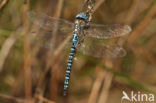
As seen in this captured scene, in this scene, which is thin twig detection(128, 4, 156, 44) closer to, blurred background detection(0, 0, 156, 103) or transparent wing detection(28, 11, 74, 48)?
blurred background detection(0, 0, 156, 103)

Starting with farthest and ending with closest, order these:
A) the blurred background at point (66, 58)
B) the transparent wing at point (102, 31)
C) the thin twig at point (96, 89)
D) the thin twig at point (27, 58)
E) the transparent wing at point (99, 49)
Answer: the thin twig at point (96, 89), the blurred background at point (66, 58), the thin twig at point (27, 58), the transparent wing at point (99, 49), the transparent wing at point (102, 31)

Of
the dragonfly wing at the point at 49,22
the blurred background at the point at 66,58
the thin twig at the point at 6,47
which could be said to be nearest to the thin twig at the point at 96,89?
the blurred background at the point at 66,58

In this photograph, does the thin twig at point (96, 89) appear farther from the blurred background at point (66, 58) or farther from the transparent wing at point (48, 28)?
the transparent wing at point (48, 28)

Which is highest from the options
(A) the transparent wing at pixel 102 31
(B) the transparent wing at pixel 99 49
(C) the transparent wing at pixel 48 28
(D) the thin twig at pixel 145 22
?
(D) the thin twig at pixel 145 22

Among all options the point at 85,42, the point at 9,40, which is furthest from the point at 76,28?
the point at 9,40

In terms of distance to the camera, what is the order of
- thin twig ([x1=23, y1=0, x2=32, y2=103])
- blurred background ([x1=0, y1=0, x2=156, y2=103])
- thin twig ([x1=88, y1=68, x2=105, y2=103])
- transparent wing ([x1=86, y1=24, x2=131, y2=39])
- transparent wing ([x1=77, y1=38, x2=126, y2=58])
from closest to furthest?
1. transparent wing ([x1=86, y1=24, x2=131, y2=39])
2. transparent wing ([x1=77, y1=38, x2=126, y2=58])
3. thin twig ([x1=23, y1=0, x2=32, y2=103])
4. blurred background ([x1=0, y1=0, x2=156, y2=103])
5. thin twig ([x1=88, y1=68, x2=105, y2=103])

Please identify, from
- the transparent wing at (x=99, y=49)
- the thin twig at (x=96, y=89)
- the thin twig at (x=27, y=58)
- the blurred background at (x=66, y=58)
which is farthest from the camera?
the thin twig at (x=96, y=89)

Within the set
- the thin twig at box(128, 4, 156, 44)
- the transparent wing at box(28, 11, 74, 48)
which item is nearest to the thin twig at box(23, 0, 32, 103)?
the transparent wing at box(28, 11, 74, 48)
